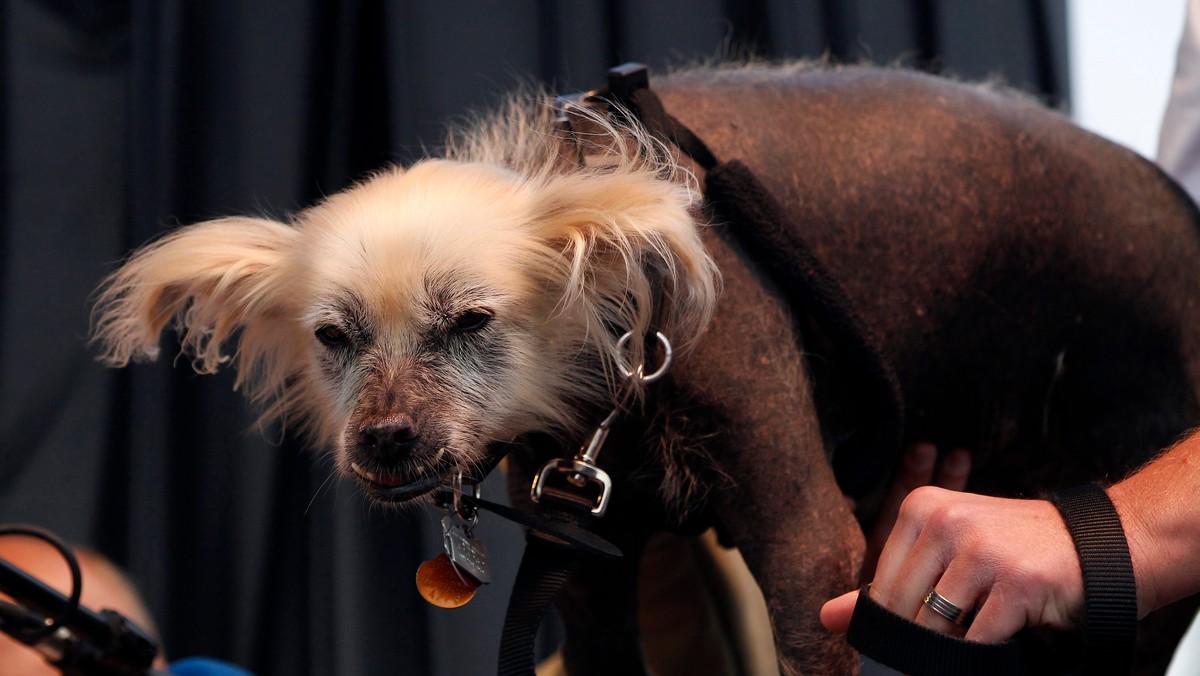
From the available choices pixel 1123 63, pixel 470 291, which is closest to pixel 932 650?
pixel 470 291

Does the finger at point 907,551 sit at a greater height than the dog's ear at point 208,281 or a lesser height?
lesser

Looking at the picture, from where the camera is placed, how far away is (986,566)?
0.51 m

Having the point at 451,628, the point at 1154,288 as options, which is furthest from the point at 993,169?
the point at 451,628

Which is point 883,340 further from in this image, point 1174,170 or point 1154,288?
point 1174,170

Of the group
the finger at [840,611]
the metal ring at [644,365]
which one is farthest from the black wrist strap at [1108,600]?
the metal ring at [644,365]

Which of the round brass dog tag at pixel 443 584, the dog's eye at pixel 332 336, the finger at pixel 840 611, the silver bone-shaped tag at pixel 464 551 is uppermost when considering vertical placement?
the dog's eye at pixel 332 336

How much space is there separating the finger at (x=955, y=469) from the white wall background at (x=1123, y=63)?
1.75 feet

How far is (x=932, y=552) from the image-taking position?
0.52m

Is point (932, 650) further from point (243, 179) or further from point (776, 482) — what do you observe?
point (243, 179)

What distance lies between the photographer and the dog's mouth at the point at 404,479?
26.1 inches

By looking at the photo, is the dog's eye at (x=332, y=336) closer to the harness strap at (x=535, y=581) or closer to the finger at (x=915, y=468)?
the harness strap at (x=535, y=581)

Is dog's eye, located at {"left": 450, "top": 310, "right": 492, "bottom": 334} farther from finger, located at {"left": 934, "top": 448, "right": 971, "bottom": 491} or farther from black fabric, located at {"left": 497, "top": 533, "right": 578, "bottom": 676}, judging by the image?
finger, located at {"left": 934, "top": 448, "right": 971, "bottom": 491}

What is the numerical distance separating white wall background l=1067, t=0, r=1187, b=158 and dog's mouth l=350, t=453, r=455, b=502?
35.0 inches

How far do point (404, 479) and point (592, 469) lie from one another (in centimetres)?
11
